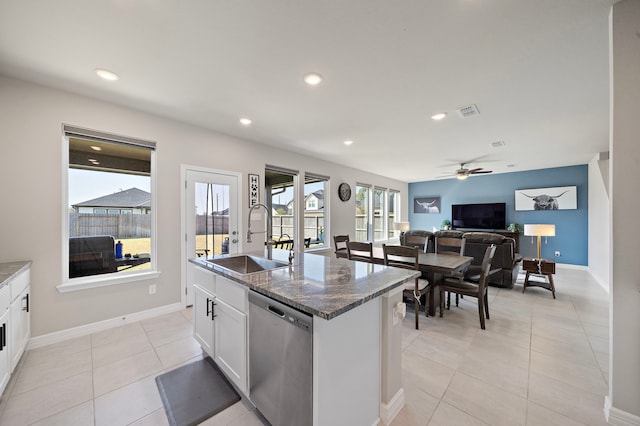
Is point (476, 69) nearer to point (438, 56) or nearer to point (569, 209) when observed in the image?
point (438, 56)

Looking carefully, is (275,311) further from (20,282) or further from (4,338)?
(20,282)

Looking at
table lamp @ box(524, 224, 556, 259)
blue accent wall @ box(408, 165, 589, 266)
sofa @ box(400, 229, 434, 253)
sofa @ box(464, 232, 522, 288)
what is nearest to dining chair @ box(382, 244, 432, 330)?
sofa @ box(400, 229, 434, 253)

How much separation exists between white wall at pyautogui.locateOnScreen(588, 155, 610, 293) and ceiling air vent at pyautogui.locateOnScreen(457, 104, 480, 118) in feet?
12.1

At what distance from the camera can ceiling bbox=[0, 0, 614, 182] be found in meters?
1.58

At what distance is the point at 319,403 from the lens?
1.17m

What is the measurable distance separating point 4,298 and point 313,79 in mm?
2982

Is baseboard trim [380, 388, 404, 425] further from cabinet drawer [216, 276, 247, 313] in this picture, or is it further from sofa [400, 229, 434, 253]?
sofa [400, 229, 434, 253]

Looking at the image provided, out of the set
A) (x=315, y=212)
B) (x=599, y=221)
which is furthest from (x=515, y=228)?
(x=315, y=212)

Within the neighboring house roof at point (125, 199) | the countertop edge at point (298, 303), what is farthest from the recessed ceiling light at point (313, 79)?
the neighboring house roof at point (125, 199)

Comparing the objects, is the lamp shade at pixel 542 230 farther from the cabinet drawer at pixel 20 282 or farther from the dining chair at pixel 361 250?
the cabinet drawer at pixel 20 282

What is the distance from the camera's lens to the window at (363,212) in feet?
22.7

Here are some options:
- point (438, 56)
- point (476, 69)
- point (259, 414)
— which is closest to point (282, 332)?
point (259, 414)

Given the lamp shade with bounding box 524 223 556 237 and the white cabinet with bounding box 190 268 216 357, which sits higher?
the lamp shade with bounding box 524 223 556 237

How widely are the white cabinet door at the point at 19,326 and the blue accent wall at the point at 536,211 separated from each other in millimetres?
9235
